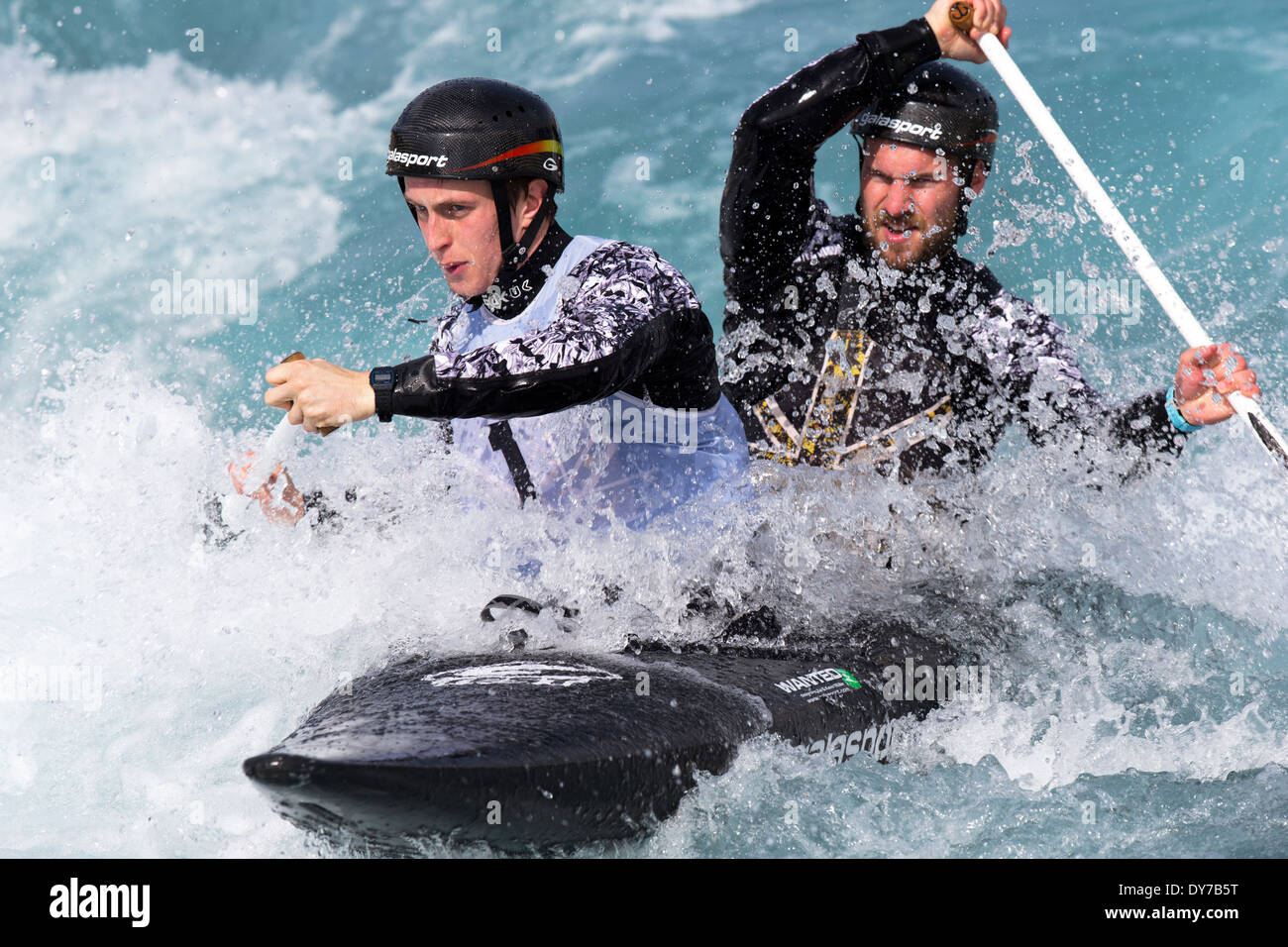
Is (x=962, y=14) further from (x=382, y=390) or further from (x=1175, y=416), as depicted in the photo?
(x=382, y=390)

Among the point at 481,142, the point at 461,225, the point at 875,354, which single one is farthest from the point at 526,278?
the point at 875,354

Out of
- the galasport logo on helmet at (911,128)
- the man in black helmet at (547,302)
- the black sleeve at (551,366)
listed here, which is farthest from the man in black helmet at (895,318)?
the black sleeve at (551,366)

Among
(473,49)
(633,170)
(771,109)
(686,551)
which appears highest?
(473,49)

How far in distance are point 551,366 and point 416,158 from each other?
90 centimetres

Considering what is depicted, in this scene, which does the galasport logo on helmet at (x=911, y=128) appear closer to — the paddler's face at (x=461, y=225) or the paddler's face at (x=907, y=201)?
the paddler's face at (x=907, y=201)

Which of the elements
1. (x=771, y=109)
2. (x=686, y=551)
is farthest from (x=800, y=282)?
(x=686, y=551)

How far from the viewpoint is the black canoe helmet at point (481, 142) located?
3266 mm

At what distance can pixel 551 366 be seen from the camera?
2.79 metres

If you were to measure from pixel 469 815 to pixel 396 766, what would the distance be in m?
0.20

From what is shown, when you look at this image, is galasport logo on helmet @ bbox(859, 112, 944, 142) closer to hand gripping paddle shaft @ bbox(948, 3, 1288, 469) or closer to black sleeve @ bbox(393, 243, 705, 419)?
hand gripping paddle shaft @ bbox(948, 3, 1288, 469)

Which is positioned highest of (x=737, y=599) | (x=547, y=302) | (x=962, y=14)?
(x=962, y=14)

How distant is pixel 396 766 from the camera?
2.25 m

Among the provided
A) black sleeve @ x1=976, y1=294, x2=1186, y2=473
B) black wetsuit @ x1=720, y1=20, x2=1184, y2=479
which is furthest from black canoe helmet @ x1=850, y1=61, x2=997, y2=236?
black sleeve @ x1=976, y1=294, x2=1186, y2=473

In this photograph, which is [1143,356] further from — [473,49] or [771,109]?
[473,49]
